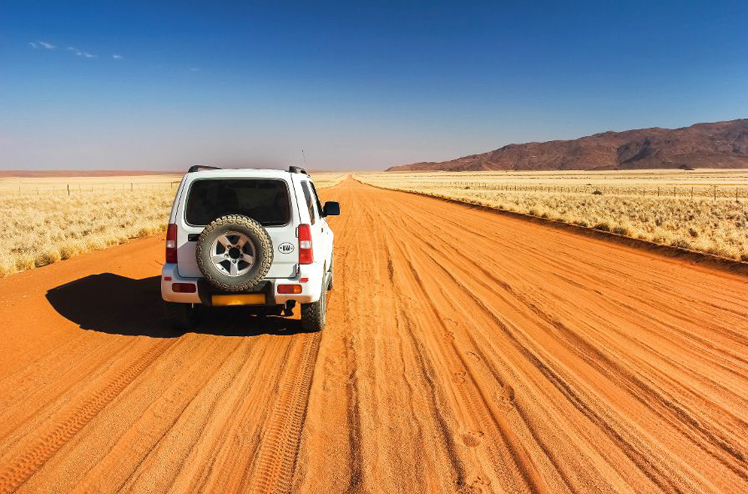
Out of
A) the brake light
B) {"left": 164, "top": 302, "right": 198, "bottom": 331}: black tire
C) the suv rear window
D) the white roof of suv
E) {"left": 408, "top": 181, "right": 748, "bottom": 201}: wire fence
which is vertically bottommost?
{"left": 164, "top": 302, "right": 198, "bottom": 331}: black tire

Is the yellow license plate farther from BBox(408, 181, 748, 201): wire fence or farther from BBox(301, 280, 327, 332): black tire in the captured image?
BBox(408, 181, 748, 201): wire fence

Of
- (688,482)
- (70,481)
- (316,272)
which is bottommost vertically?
(688,482)

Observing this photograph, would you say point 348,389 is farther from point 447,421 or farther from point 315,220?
point 315,220

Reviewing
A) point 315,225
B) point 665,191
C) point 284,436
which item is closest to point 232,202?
point 315,225

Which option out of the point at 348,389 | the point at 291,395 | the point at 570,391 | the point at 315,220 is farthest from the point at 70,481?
the point at 570,391

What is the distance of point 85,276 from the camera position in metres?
7.65

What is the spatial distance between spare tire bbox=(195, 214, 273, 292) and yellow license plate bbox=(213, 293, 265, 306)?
0.11 meters

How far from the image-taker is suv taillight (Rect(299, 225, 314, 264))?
190 inches

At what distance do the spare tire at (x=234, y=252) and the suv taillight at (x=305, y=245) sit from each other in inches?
14.2

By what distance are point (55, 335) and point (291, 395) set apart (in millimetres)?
3439

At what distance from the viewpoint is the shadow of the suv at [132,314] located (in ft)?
17.9

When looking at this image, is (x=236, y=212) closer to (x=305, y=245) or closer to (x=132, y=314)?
(x=305, y=245)

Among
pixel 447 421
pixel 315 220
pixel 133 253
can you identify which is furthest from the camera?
pixel 133 253

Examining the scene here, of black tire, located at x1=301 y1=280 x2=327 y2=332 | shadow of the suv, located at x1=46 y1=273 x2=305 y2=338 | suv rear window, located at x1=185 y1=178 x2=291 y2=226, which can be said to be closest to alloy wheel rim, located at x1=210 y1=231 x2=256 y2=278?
suv rear window, located at x1=185 y1=178 x2=291 y2=226
